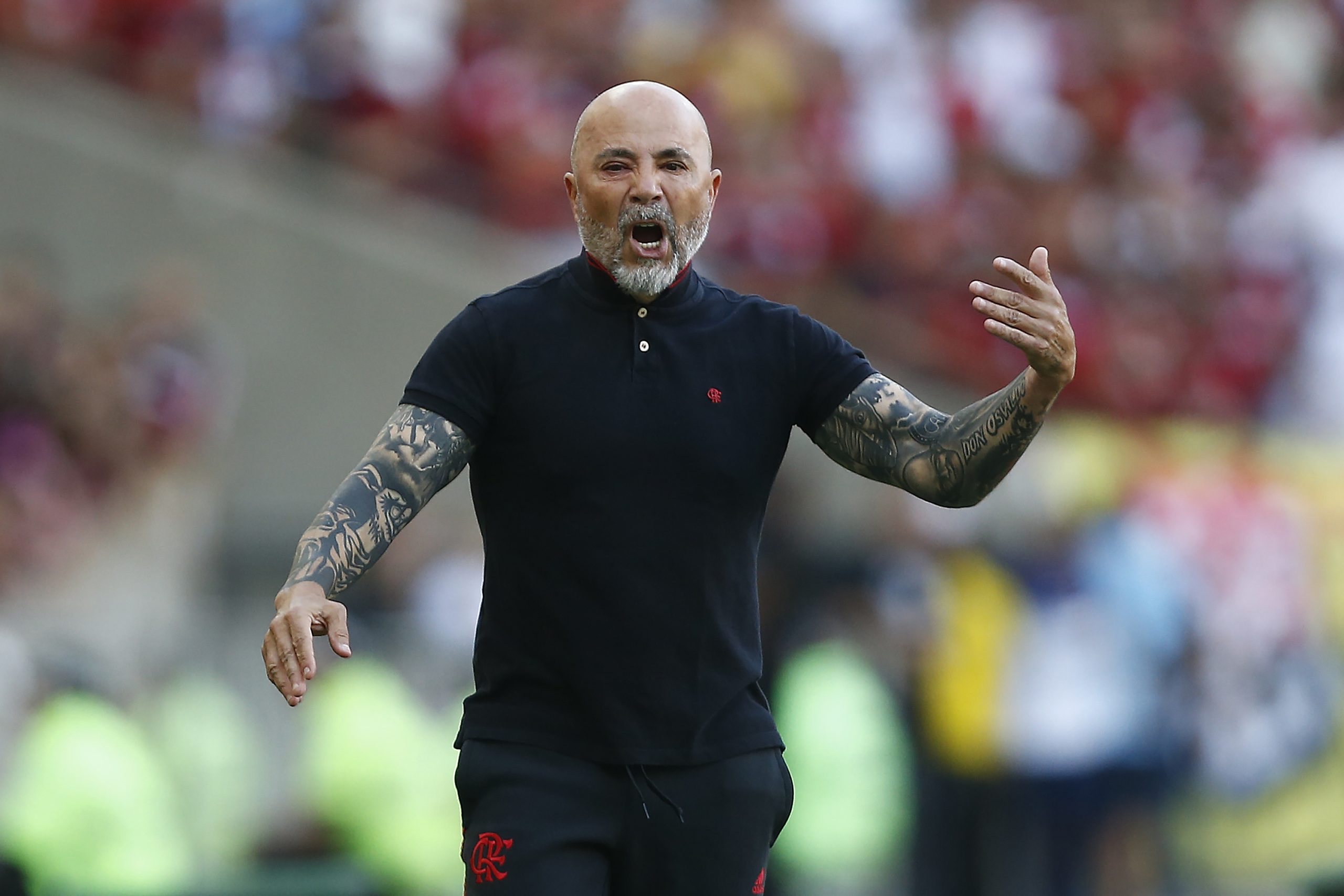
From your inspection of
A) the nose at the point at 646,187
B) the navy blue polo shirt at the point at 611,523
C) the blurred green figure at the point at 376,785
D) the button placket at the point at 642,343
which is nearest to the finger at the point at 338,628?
the navy blue polo shirt at the point at 611,523

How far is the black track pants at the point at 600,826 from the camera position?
3.83m

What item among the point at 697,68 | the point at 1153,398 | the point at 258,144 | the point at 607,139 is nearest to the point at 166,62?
the point at 258,144

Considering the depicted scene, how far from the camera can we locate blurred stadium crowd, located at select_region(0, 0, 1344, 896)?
928cm

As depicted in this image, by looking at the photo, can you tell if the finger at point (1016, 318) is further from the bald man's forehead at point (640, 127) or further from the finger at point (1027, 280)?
the bald man's forehead at point (640, 127)

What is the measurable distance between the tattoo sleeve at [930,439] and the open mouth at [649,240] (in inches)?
20.1

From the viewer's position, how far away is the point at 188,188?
11414 mm

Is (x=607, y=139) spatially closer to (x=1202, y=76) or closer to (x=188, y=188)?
(x=188, y=188)

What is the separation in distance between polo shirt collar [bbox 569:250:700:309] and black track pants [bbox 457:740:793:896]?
3.13ft

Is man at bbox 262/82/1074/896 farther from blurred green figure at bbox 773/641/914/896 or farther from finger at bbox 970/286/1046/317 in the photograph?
blurred green figure at bbox 773/641/914/896

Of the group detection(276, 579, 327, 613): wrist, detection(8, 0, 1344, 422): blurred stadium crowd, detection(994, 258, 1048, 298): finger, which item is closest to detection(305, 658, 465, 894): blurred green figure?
detection(8, 0, 1344, 422): blurred stadium crowd

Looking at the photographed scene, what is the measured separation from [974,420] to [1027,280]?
33 centimetres

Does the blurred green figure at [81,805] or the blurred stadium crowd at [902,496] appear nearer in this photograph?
the blurred green figure at [81,805]

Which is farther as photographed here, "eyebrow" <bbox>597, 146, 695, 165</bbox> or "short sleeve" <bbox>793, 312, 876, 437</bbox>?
"short sleeve" <bbox>793, 312, 876, 437</bbox>

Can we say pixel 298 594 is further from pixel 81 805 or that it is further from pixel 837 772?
pixel 837 772
